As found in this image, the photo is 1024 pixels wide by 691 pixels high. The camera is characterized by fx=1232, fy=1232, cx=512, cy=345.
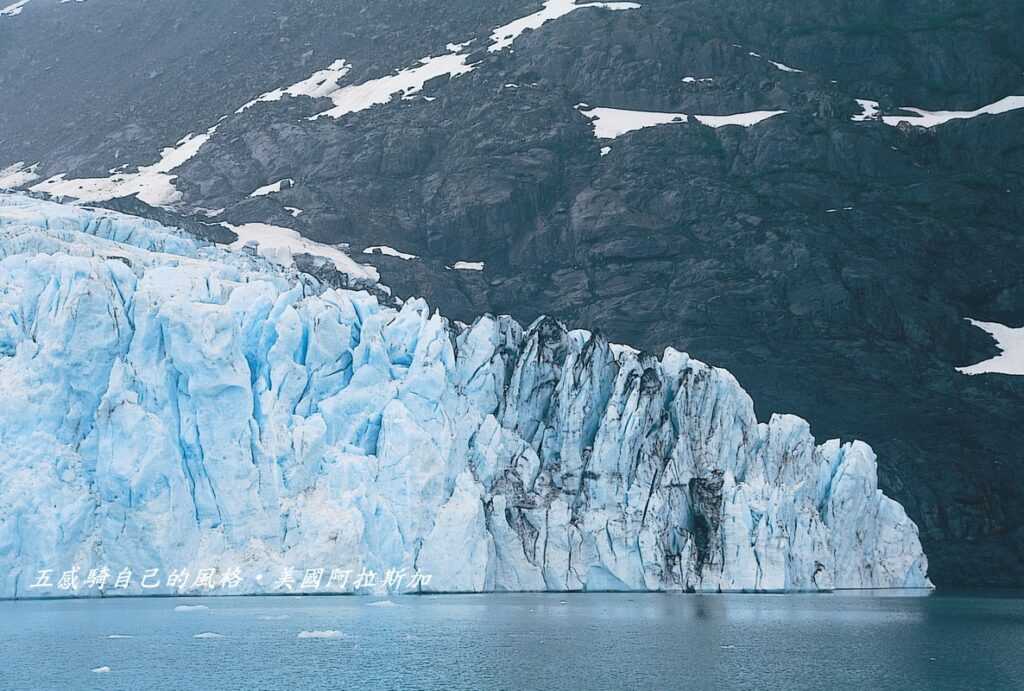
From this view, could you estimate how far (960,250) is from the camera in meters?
95.8

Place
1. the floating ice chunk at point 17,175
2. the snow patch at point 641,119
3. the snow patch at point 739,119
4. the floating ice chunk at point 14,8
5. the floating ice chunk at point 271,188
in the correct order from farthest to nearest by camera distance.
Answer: the floating ice chunk at point 14,8, the floating ice chunk at point 17,175, the snow patch at point 641,119, the floating ice chunk at point 271,188, the snow patch at point 739,119

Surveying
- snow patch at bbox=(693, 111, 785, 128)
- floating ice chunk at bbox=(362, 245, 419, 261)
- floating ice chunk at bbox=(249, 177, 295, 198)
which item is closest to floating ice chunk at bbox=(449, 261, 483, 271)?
floating ice chunk at bbox=(362, 245, 419, 261)

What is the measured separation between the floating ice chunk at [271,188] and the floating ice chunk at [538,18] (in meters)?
26.1

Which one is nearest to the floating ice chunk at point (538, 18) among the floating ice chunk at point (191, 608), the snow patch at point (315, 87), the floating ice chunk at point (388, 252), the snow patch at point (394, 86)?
the snow patch at point (394, 86)

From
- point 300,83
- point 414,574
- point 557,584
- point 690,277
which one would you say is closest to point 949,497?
point 690,277

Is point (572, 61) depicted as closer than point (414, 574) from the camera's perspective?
No

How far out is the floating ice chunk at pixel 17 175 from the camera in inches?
4678

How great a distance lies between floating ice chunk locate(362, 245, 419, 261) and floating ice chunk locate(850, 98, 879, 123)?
39.9 m

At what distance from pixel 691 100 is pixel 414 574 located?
69.9 metres

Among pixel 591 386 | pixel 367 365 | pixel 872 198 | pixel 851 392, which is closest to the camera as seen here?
pixel 367 365

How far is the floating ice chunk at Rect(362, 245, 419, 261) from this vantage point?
→ 9800 cm

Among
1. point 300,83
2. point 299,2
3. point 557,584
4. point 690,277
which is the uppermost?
point 299,2

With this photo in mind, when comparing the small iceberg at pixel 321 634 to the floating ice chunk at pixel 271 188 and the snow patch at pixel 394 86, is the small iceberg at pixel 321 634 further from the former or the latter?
the snow patch at pixel 394 86

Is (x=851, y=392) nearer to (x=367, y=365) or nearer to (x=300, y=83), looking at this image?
(x=367, y=365)
